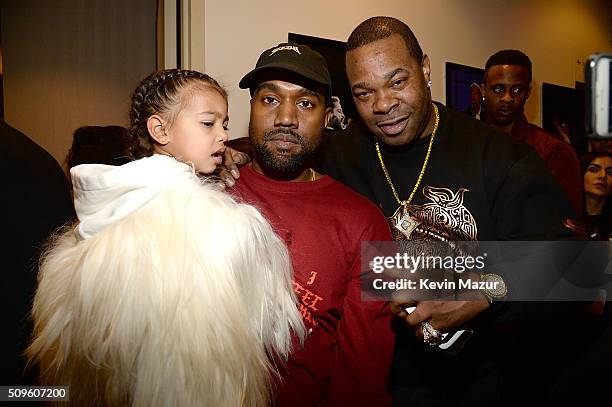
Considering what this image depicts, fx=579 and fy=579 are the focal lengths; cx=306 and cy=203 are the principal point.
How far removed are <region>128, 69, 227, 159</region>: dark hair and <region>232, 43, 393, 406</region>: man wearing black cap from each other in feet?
0.63

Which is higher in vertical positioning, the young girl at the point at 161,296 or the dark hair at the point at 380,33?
the dark hair at the point at 380,33

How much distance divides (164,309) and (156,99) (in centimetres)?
62

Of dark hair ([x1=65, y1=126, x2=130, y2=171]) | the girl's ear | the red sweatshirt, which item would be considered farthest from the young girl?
dark hair ([x1=65, y1=126, x2=130, y2=171])

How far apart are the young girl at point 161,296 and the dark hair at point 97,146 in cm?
132

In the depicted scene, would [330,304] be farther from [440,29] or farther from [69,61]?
[69,61]

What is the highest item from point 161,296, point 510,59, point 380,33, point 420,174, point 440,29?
point 440,29

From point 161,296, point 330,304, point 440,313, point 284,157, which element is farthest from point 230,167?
point 440,313

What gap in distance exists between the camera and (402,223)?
1.77 meters

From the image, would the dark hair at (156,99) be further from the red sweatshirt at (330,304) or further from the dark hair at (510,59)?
the dark hair at (510,59)

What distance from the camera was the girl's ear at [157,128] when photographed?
1501 mm

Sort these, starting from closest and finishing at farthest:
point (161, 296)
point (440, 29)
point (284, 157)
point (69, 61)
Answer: point (161, 296), point (284, 157), point (440, 29), point (69, 61)

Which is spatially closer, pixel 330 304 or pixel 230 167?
pixel 330 304

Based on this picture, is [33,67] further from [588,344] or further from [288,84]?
[588,344]

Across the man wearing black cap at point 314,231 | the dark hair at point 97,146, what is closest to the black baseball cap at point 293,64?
the man wearing black cap at point 314,231
